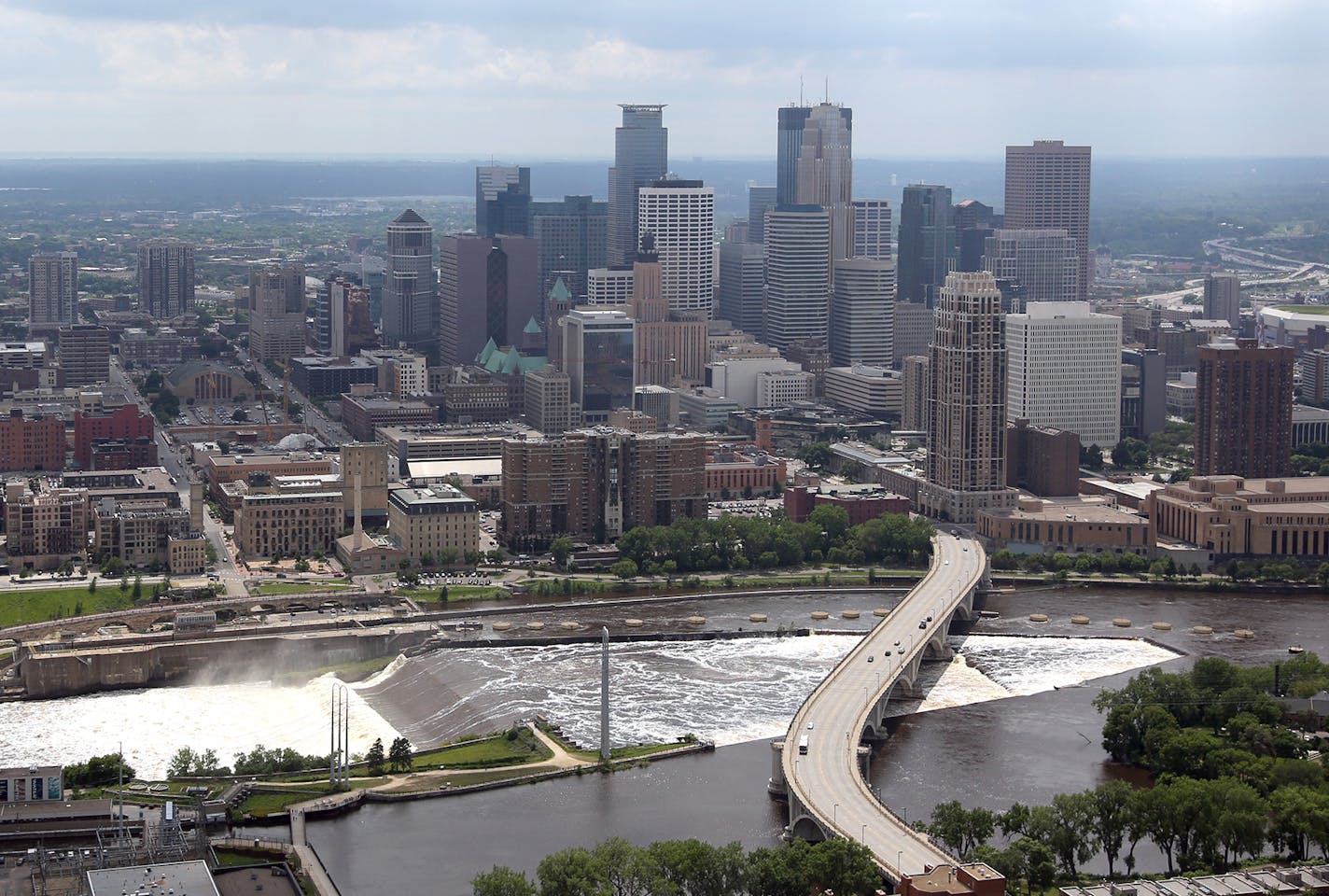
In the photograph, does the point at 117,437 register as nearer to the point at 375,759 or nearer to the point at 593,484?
the point at 593,484

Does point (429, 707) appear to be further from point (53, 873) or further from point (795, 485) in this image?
point (795, 485)

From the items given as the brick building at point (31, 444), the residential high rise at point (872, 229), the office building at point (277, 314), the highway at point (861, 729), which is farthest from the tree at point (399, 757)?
the residential high rise at point (872, 229)

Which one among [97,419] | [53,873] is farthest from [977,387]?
[53,873]

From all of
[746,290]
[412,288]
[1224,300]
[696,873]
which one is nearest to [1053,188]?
[1224,300]

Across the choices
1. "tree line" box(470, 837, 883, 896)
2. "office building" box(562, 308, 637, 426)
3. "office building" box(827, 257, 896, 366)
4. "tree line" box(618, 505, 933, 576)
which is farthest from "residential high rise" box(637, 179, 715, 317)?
"tree line" box(470, 837, 883, 896)

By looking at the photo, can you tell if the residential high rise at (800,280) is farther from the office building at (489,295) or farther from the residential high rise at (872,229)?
the residential high rise at (872,229)
